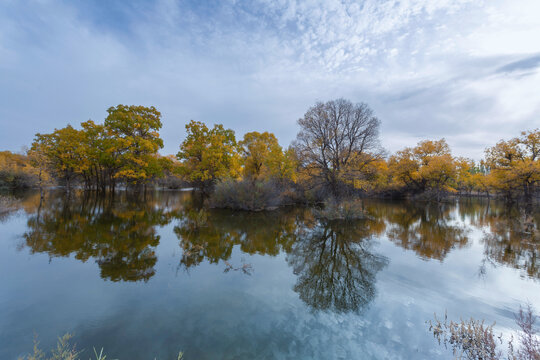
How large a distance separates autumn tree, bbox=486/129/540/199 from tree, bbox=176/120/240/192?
31.4 m

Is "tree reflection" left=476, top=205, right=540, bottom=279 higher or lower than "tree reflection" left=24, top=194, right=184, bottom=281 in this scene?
lower

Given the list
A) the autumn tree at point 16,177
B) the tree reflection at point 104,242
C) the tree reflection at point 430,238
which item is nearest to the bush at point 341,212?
the tree reflection at point 430,238

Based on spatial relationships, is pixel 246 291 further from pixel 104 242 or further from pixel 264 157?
pixel 264 157

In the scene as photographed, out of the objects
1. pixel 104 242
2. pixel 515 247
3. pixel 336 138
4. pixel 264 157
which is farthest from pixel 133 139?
pixel 515 247

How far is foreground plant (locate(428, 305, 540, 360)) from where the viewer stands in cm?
304

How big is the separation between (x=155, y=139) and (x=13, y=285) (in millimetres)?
23990

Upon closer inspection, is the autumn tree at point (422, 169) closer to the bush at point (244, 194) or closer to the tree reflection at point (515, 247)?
the tree reflection at point (515, 247)

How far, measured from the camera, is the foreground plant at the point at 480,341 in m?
3.04

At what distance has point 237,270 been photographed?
606 centimetres

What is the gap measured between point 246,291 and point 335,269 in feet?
9.75

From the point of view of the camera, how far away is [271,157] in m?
25.6

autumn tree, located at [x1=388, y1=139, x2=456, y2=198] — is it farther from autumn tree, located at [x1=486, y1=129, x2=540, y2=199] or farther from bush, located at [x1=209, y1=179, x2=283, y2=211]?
bush, located at [x1=209, y1=179, x2=283, y2=211]

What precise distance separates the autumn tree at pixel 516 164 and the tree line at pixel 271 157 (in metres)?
0.08

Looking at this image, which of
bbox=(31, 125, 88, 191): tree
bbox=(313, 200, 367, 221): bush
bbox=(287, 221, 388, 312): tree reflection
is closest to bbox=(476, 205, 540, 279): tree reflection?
bbox=(287, 221, 388, 312): tree reflection
